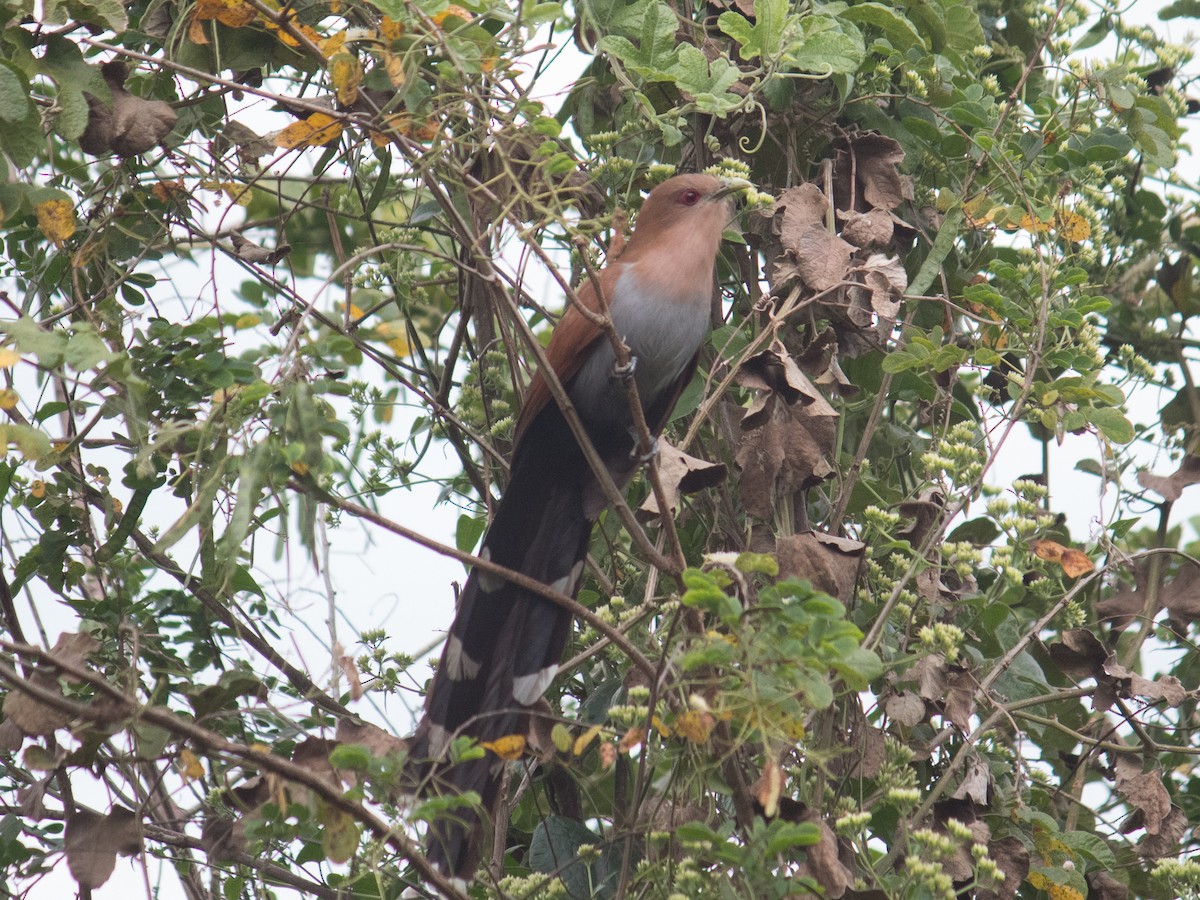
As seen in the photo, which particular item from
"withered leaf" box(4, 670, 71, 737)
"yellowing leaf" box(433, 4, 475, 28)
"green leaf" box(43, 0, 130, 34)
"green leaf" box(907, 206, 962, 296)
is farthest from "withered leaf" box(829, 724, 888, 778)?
"green leaf" box(43, 0, 130, 34)

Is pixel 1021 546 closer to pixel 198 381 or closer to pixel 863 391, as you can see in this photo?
pixel 863 391

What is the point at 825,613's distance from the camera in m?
1.91

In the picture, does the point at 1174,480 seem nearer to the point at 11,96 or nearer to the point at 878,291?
the point at 878,291

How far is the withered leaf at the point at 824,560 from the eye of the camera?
248cm

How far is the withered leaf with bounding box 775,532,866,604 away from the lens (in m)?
2.48

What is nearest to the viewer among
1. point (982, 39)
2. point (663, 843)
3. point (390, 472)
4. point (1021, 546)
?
point (663, 843)

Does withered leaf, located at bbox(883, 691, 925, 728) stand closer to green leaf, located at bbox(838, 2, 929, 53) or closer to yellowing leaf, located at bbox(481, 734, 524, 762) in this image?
yellowing leaf, located at bbox(481, 734, 524, 762)

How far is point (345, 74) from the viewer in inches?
91.9

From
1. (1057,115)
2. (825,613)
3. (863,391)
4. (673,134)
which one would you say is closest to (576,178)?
(673,134)

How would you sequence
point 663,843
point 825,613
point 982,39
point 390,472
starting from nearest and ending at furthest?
point 825,613 < point 663,843 < point 982,39 < point 390,472

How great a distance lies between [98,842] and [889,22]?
7.29ft

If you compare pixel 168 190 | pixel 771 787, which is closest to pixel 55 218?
pixel 168 190

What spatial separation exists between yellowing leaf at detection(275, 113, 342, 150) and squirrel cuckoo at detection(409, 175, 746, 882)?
695 mm

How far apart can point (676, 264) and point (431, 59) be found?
2.76ft
